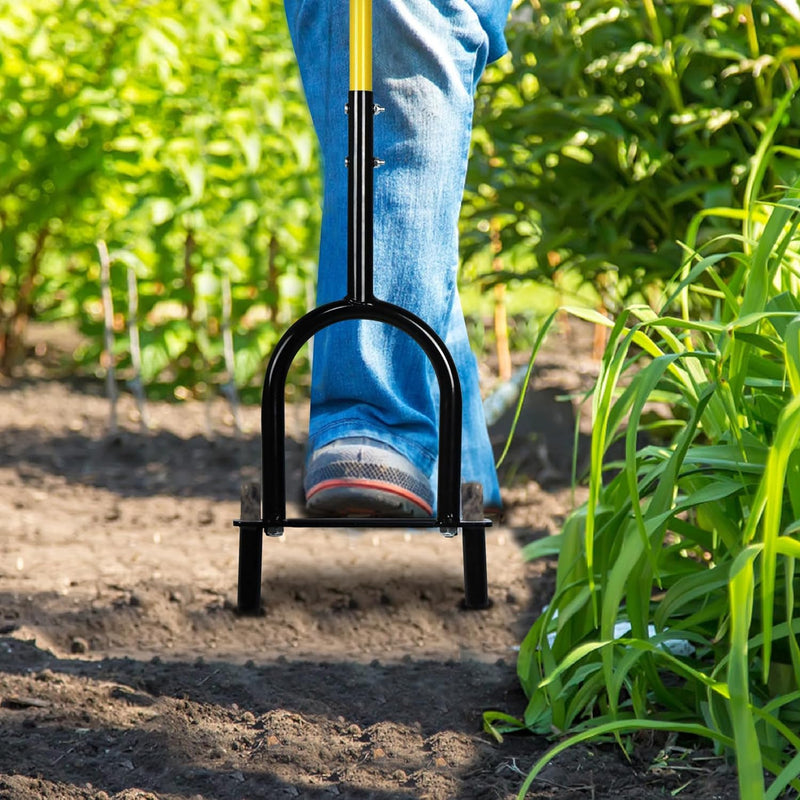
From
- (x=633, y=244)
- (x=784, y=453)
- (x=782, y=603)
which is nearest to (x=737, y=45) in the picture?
(x=633, y=244)

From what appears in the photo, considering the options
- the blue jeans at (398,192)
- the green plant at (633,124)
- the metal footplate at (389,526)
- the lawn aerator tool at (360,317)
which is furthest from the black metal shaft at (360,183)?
the green plant at (633,124)

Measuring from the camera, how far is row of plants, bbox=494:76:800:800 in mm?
1279

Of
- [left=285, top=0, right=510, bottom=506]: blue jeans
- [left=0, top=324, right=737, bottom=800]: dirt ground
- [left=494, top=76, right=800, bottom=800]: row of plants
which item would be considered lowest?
[left=0, top=324, right=737, bottom=800]: dirt ground

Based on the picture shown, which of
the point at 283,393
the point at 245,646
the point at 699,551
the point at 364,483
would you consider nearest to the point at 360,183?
the point at 283,393

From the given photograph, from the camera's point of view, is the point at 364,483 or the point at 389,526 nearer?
the point at 389,526

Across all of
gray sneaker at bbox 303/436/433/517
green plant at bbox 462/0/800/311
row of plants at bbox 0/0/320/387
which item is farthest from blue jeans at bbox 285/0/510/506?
row of plants at bbox 0/0/320/387

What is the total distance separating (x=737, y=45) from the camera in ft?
7.65

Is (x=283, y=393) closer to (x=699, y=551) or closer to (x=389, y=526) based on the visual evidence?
(x=389, y=526)

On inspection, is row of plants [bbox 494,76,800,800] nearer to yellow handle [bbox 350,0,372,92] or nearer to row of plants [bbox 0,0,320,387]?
yellow handle [bbox 350,0,372,92]

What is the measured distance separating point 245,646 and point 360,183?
3.31 feet

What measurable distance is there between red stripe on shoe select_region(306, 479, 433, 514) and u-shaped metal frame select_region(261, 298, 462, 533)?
97mm

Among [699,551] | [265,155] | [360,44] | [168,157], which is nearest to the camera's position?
[360,44]

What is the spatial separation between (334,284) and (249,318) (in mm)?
3420

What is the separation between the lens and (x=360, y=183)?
50.9 inches
